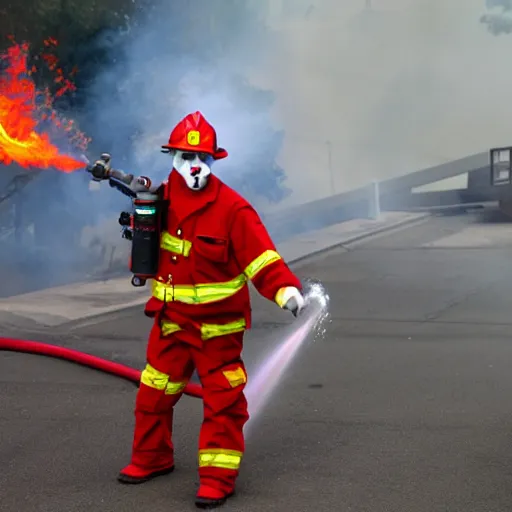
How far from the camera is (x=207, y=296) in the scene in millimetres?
3789

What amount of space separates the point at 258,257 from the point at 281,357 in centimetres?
265

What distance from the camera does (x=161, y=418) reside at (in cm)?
395

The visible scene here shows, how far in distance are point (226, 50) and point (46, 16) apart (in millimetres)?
4058

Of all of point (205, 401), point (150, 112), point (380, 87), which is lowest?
point (205, 401)

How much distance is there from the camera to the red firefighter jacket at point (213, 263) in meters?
3.78

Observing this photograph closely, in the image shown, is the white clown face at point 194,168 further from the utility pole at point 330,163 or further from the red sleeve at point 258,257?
the utility pole at point 330,163

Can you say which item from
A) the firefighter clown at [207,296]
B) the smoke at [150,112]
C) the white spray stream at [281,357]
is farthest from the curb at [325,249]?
the firefighter clown at [207,296]

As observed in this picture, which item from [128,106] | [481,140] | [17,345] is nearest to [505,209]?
[481,140]

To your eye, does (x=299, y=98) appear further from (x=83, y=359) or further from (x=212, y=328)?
(x=212, y=328)

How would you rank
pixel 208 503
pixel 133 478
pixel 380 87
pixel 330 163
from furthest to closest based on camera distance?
pixel 330 163
pixel 380 87
pixel 133 478
pixel 208 503

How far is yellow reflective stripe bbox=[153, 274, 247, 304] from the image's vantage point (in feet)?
12.4

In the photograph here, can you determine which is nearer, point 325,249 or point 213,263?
point 213,263

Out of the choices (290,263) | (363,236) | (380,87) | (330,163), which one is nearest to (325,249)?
(290,263)

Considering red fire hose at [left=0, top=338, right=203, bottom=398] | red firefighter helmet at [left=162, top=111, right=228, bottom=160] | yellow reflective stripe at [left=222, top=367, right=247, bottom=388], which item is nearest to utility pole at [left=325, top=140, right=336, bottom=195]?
red fire hose at [left=0, top=338, right=203, bottom=398]
